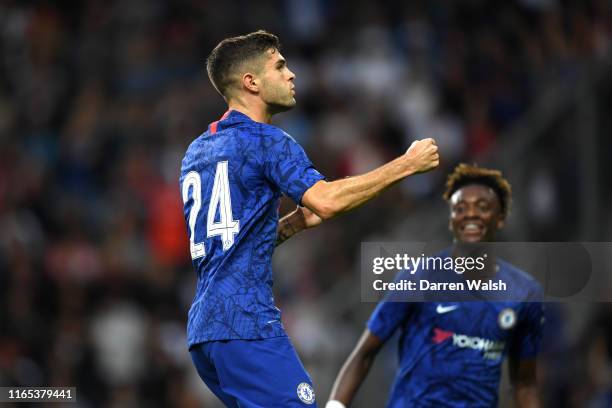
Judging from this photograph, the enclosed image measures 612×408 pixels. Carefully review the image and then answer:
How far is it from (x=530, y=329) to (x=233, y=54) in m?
2.20

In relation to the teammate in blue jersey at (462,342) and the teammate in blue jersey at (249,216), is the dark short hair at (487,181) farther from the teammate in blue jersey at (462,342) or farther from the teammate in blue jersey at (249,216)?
the teammate in blue jersey at (249,216)

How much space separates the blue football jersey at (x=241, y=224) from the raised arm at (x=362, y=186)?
7 cm

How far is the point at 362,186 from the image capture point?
5246mm

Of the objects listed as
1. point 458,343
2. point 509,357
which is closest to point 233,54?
point 458,343

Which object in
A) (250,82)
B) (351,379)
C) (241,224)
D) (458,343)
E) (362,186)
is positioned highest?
(250,82)

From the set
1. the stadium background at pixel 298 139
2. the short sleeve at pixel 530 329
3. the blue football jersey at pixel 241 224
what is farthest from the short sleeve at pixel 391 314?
the stadium background at pixel 298 139

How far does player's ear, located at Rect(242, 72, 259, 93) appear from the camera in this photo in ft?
18.5

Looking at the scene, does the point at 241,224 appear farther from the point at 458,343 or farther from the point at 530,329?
the point at 530,329

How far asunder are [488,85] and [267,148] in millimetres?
7401

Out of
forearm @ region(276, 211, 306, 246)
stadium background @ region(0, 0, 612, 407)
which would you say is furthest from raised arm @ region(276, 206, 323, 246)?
stadium background @ region(0, 0, 612, 407)

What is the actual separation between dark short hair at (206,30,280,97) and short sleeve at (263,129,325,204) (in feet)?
1.40

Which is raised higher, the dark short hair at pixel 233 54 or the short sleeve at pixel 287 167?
the dark short hair at pixel 233 54

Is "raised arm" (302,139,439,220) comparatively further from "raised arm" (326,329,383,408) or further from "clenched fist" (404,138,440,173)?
"raised arm" (326,329,383,408)

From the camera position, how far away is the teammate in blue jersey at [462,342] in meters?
6.55
